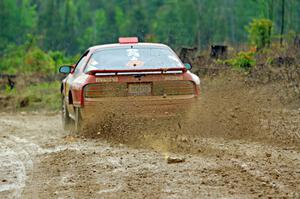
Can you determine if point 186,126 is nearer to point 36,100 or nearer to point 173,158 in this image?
point 173,158

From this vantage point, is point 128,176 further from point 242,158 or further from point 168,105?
point 168,105

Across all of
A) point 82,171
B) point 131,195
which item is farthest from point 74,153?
point 131,195

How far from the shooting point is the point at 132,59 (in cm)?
1074

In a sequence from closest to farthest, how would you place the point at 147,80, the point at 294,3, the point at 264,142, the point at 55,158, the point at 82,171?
1. the point at 82,171
2. the point at 55,158
3. the point at 264,142
4. the point at 147,80
5. the point at 294,3

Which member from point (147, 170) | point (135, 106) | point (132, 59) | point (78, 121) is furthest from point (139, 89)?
point (147, 170)

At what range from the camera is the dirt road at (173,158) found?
6.34 meters

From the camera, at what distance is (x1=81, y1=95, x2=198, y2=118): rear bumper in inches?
396

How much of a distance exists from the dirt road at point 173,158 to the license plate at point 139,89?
0.52 meters

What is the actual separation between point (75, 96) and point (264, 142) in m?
2.81

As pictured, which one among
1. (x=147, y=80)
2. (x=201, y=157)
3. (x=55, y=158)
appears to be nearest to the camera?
(x=201, y=157)

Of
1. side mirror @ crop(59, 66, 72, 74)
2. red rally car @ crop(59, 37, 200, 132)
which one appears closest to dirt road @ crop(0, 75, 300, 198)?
red rally car @ crop(59, 37, 200, 132)

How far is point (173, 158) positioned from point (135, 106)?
2488 mm

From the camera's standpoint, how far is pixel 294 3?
27.3 meters

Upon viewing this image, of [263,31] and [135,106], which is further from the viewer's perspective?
[263,31]
